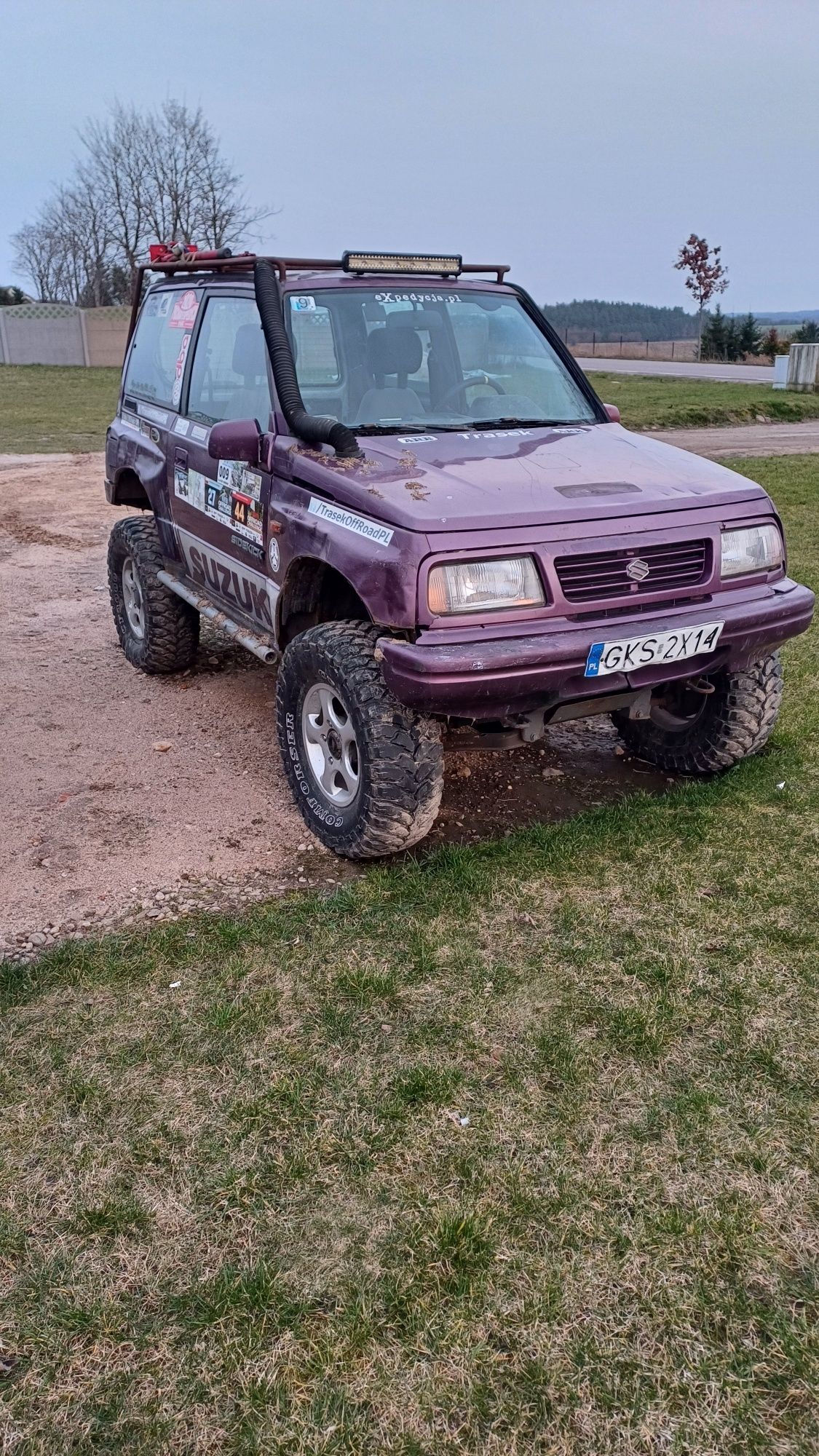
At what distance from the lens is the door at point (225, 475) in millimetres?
4496

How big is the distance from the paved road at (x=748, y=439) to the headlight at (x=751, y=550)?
1113cm

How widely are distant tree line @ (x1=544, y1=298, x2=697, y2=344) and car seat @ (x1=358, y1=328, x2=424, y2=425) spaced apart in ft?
173

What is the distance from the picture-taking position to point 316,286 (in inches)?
179

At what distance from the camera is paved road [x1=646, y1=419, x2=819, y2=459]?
15.3m

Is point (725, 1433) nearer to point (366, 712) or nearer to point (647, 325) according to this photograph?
point (366, 712)

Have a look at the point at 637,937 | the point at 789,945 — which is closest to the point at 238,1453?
the point at 637,937

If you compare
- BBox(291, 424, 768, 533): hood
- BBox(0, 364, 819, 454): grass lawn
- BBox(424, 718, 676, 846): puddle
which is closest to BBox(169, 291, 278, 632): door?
BBox(291, 424, 768, 533): hood

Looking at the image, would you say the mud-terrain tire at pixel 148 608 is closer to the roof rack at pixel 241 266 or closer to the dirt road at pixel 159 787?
the dirt road at pixel 159 787

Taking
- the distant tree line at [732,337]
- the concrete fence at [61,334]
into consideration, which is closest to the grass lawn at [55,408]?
the concrete fence at [61,334]

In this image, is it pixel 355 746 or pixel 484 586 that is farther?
pixel 355 746

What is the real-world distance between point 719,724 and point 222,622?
7.49 ft

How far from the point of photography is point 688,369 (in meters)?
34.0

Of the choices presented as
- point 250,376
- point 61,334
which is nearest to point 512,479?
point 250,376

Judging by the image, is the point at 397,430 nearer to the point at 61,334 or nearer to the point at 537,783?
the point at 537,783
